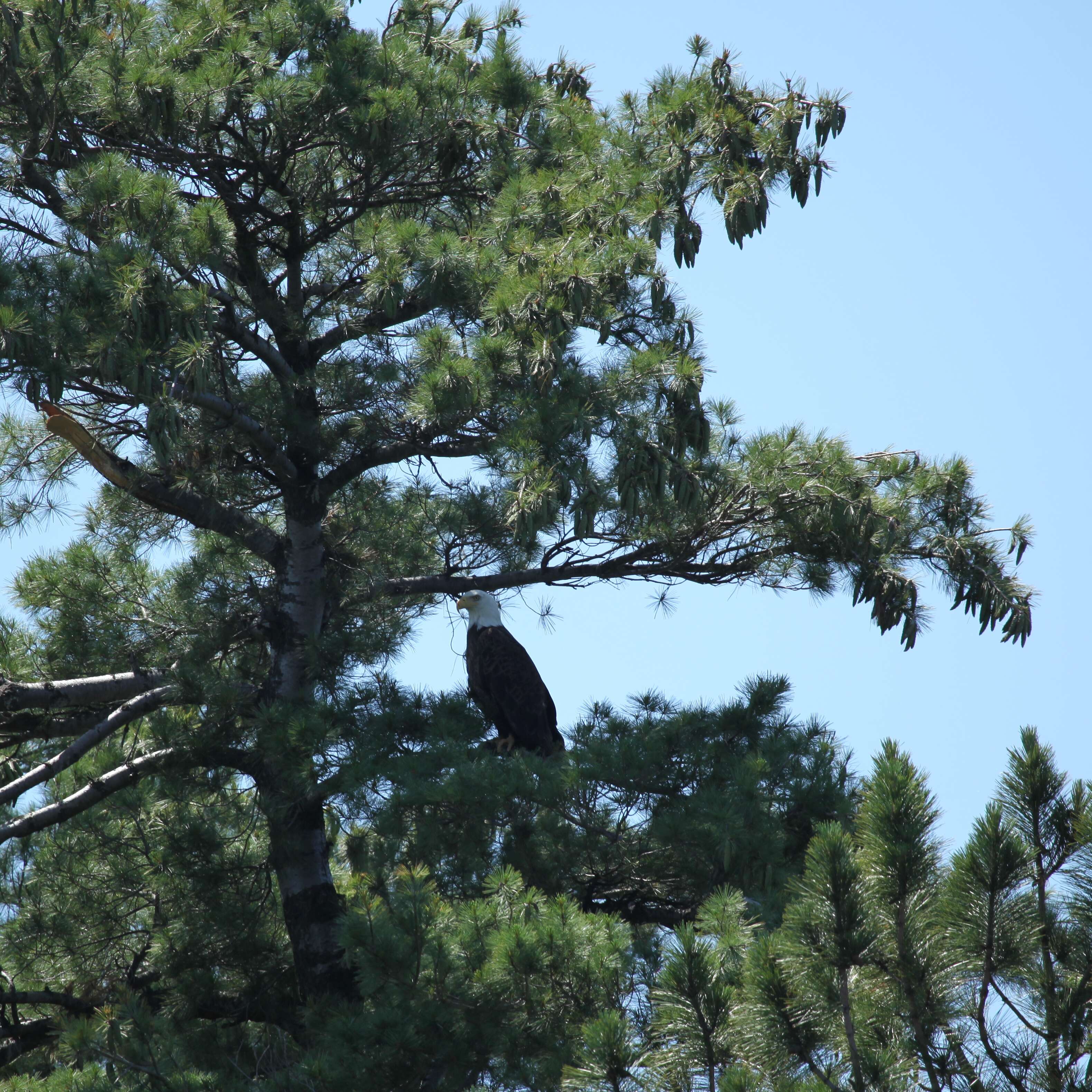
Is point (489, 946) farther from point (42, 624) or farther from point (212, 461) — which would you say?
point (42, 624)

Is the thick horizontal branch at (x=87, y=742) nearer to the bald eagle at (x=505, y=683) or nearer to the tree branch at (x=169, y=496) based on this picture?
the tree branch at (x=169, y=496)

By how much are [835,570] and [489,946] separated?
7.46 ft

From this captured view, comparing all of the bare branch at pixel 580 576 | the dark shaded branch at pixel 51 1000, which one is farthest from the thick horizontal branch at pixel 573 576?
the dark shaded branch at pixel 51 1000

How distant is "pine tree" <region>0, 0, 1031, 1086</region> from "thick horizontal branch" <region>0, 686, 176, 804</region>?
1.0 inches

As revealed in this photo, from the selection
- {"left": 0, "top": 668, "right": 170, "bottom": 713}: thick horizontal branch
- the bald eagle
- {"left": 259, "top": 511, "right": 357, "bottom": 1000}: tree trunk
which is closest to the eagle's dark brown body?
the bald eagle

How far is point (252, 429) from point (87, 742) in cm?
148

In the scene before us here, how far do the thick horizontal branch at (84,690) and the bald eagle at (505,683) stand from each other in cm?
158

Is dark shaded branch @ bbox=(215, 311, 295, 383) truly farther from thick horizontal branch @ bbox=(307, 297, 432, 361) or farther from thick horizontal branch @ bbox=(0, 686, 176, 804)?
thick horizontal branch @ bbox=(0, 686, 176, 804)

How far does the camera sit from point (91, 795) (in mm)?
5379

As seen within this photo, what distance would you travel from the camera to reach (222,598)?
605 cm

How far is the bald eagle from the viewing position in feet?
20.5

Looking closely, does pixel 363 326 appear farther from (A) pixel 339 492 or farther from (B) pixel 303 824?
(B) pixel 303 824

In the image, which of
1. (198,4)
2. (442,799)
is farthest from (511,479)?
(198,4)

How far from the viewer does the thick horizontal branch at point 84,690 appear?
5.49 metres
